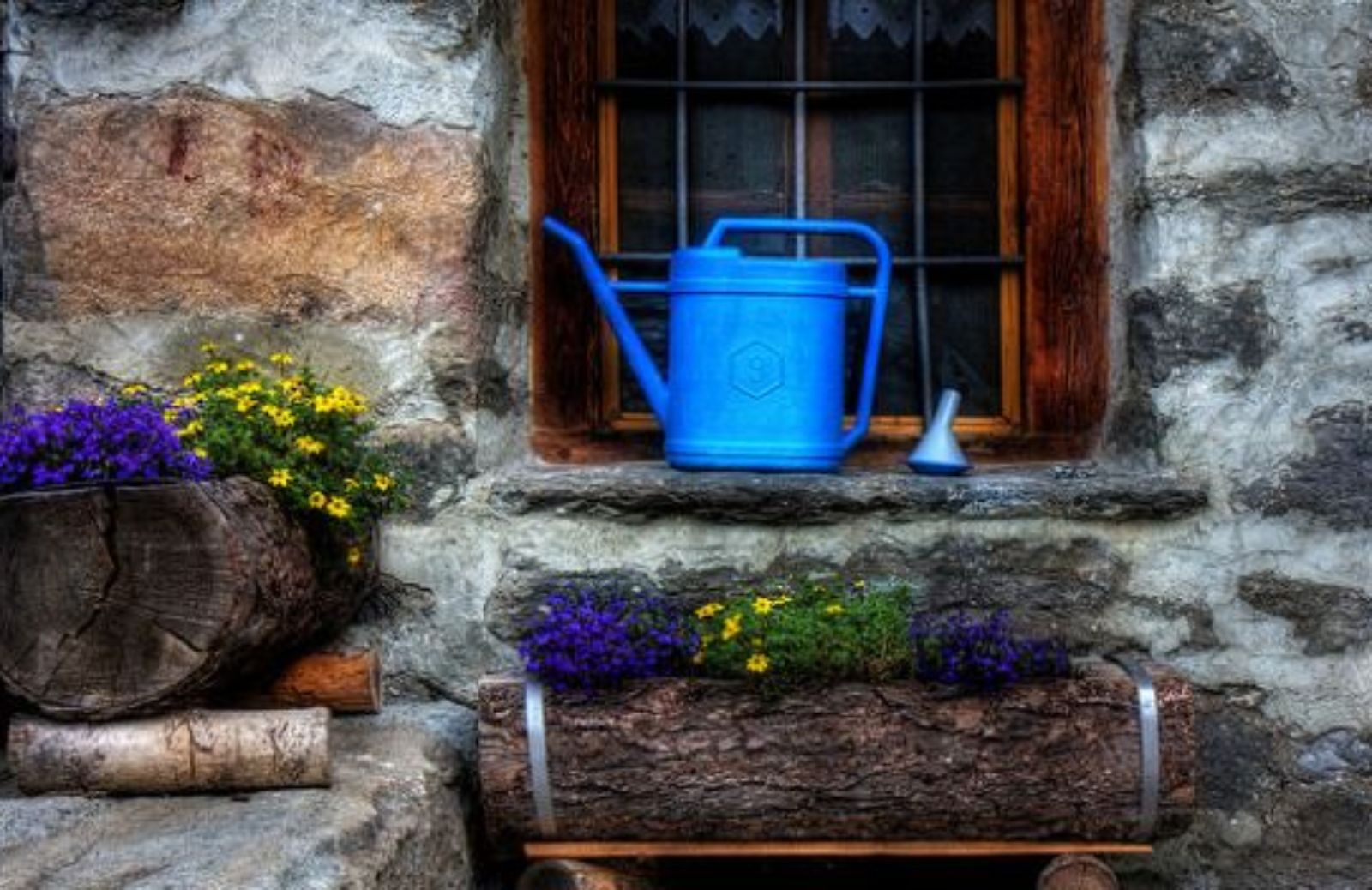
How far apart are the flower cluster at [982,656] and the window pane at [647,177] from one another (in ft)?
2.99

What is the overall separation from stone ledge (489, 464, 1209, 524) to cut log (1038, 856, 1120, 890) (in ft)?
1.84

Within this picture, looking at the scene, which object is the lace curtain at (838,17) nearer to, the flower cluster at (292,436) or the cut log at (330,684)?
the flower cluster at (292,436)

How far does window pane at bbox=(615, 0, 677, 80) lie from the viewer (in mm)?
3285

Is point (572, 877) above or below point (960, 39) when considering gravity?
below

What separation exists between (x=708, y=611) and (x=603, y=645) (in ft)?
0.64

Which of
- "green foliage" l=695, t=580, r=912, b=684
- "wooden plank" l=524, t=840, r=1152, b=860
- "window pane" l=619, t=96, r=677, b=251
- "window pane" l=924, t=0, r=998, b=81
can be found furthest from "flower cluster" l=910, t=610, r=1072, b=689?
"window pane" l=924, t=0, r=998, b=81

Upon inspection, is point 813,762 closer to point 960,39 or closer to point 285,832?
point 285,832

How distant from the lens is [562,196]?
326 centimetres

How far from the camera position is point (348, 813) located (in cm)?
235

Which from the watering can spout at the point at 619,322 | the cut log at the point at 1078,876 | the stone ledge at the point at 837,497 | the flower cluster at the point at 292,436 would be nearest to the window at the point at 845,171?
the watering can spout at the point at 619,322

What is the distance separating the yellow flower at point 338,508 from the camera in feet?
8.70

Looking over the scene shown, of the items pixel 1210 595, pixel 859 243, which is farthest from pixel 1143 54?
pixel 1210 595

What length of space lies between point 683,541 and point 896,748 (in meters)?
0.54

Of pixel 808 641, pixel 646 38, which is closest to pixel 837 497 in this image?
pixel 808 641
